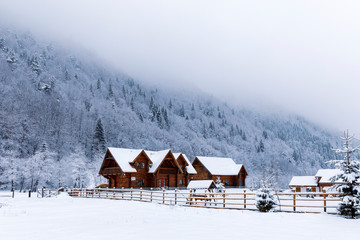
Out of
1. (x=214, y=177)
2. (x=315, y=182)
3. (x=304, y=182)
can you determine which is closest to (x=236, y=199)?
(x=214, y=177)

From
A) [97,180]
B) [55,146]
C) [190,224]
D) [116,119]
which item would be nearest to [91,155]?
[55,146]

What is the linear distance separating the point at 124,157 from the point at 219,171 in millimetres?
25781

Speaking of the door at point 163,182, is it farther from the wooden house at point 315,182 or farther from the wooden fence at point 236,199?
the wooden house at point 315,182

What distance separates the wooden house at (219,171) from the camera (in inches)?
2773

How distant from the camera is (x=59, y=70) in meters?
170

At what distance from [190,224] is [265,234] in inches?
154

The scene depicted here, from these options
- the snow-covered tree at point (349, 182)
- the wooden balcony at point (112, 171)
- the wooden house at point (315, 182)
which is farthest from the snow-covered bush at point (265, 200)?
the wooden house at point (315, 182)

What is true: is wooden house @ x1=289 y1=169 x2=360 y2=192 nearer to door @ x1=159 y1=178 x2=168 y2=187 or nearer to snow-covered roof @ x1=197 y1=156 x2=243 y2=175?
snow-covered roof @ x1=197 y1=156 x2=243 y2=175

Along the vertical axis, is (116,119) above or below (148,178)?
above

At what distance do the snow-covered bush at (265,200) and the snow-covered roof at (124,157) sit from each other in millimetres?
35727

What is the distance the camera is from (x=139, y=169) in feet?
183

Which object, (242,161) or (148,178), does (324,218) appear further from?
(242,161)

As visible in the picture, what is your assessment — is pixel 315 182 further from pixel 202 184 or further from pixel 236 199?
pixel 236 199

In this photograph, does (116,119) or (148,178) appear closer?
(148,178)
